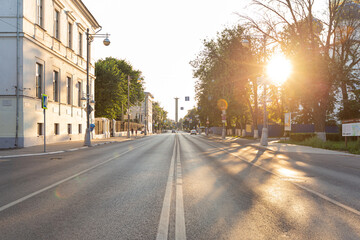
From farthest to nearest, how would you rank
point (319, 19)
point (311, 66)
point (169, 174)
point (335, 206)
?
point (319, 19), point (311, 66), point (169, 174), point (335, 206)

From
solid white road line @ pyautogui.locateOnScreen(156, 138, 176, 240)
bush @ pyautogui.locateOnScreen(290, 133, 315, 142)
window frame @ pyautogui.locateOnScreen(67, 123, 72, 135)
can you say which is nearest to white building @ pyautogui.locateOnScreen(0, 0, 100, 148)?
window frame @ pyautogui.locateOnScreen(67, 123, 72, 135)

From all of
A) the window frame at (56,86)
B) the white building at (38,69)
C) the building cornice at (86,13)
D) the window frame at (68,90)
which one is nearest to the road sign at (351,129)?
the white building at (38,69)

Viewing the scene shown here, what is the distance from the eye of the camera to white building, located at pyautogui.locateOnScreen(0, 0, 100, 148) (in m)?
18.5

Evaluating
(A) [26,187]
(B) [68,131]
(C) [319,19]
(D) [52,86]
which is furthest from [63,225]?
(C) [319,19]

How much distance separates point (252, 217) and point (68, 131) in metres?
27.2

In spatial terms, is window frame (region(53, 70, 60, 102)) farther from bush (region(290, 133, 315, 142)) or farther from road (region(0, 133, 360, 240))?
bush (region(290, 133, 315, 142))

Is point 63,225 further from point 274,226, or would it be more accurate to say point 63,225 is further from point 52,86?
point 52,86

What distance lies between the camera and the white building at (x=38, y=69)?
60.8 feet

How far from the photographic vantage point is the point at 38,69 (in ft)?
71.2

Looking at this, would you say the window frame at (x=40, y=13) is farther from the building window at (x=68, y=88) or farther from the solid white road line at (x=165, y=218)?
the solid white road line at (x=165, y=218)

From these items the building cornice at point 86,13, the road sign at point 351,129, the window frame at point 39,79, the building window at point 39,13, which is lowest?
the road sign at point 351,129

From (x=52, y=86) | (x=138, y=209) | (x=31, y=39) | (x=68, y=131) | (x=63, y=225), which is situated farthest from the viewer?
(x=68, y=131)

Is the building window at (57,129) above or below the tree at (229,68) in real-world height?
below

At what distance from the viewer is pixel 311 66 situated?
2241 cm
